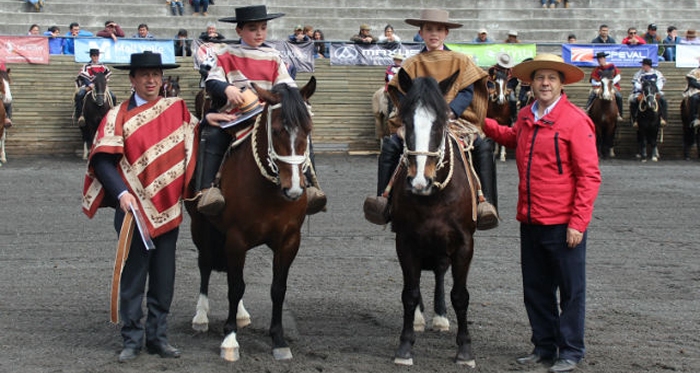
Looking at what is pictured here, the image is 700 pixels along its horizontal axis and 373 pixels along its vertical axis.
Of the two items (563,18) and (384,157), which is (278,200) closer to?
(384,157)

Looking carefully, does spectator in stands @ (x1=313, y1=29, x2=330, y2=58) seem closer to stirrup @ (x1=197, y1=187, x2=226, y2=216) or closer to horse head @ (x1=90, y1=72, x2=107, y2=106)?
horse head @ (x1=90, y1=72, x2=107, y2=106)

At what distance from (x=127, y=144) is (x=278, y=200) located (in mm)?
1150

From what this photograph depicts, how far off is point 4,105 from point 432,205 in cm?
1550

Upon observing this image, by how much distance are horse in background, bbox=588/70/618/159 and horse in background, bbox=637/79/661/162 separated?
63 centimetres

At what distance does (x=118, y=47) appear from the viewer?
21.6 m

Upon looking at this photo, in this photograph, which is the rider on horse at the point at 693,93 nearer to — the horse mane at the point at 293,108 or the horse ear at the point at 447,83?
the horse ear at the point at 447,83

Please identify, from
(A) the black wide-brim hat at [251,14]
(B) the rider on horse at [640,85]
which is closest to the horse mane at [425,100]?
(A) the black wide-brim hat at [251,14]

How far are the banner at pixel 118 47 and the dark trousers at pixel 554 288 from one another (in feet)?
53.1

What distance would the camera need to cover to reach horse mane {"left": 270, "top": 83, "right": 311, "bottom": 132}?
6.33 meters

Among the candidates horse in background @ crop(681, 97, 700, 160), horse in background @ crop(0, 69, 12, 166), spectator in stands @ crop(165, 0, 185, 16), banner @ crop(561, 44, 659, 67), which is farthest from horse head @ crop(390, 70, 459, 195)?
spectator in stands @ crop(165, 0, 185, 16)

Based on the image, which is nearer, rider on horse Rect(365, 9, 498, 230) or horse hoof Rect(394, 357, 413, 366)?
horse hoof Rect(394, 357, 413, 366)

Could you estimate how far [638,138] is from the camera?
22016 millimetres

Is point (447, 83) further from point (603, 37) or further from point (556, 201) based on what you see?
point (603, 37)

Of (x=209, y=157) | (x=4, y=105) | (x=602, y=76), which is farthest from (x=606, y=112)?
(x=209, y=157)
